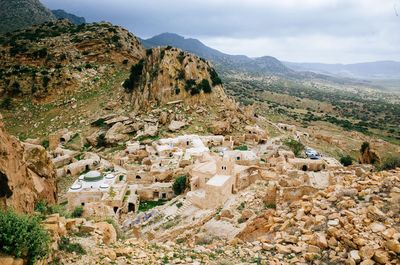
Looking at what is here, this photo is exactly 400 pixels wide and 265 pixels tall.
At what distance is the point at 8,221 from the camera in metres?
7.91

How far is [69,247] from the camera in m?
9.72

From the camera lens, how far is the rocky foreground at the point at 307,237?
9938 mm

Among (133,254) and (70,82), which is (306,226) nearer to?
(133,254)

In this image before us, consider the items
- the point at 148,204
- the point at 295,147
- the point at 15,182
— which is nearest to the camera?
the point at 15,182

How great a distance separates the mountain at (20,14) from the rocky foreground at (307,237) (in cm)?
10175

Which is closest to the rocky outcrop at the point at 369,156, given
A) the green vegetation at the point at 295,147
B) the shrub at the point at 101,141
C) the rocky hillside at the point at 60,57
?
the green vegetation at the point at 295,147

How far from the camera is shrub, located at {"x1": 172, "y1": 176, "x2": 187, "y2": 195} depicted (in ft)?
98.4

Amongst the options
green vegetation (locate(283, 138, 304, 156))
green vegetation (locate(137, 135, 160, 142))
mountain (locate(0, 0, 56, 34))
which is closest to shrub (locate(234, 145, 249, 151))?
green vegetation (locate(283, 138, 304, 156))

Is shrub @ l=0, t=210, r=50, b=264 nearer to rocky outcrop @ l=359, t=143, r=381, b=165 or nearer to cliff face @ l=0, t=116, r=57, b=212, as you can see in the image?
cliff face @ l=0, t=116, r=57, b=212

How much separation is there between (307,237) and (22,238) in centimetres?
804

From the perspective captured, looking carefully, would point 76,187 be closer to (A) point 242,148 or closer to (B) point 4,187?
(B) point 4,187

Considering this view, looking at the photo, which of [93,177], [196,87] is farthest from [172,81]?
[93,177]

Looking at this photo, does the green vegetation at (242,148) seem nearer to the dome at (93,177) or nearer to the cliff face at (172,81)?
the cliff face at (172,81)

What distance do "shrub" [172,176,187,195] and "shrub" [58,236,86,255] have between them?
65.8 ft
